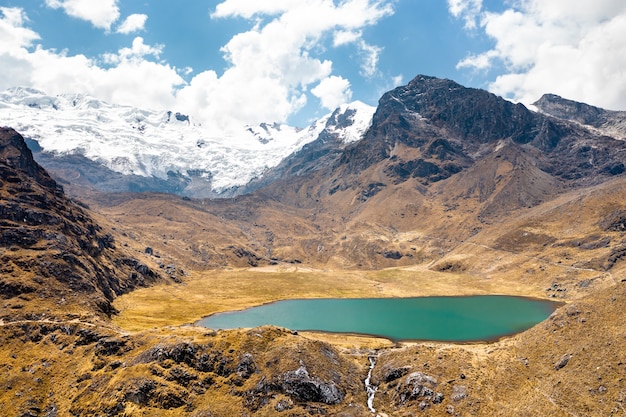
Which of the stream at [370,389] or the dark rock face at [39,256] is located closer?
the stream at [370,389]

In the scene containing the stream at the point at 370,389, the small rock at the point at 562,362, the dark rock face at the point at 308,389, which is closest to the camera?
the dark rock face at the point at 308,389

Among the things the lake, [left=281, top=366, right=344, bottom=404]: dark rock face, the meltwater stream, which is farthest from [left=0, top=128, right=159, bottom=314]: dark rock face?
the meltwater stream

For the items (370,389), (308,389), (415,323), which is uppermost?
(415,323)

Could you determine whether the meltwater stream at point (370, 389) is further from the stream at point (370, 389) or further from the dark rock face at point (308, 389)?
the dark rock face at point (308, 389)

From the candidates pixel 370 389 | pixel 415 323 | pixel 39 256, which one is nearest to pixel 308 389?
pixel 370 389

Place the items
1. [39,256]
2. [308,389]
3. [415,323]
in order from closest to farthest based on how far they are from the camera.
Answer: [308,389], [39,256], [415,323]

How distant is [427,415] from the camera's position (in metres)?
81.0

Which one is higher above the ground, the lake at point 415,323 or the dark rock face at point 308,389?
the lake at point 415,323

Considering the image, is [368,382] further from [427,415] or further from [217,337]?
[217,337]

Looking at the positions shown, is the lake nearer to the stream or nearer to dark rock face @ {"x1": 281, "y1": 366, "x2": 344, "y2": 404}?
the stream

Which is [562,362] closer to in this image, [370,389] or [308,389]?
[370,389]

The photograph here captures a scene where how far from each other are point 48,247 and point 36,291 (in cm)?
3500

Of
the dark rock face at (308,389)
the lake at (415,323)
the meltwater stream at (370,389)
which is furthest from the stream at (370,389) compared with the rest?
the lake at (415,323)

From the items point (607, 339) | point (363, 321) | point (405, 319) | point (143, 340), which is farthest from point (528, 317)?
point (143, 340)
